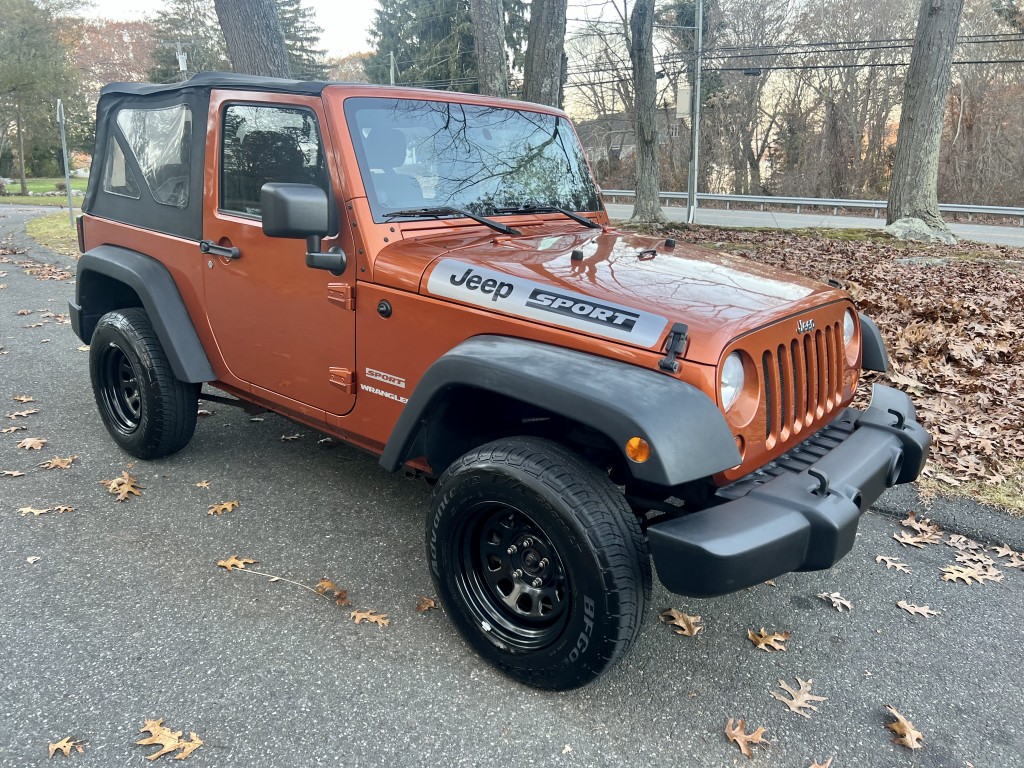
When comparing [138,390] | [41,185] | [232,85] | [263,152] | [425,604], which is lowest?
[425,604]

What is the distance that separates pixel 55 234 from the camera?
14.5m

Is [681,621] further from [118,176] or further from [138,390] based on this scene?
[118,176]

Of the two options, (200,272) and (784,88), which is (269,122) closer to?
(200,272)

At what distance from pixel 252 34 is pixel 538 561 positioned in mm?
7717

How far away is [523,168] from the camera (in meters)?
3.64

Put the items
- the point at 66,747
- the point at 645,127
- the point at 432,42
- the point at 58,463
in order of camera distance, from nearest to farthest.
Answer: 1. the point at 66,747
2. the point at 58,463
3. the point at 645,127
4. the point at 432,42

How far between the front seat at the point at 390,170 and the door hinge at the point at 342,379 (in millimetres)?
694

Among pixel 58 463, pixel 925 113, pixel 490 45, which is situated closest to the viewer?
pixel 58 463

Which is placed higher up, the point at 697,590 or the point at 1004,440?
the point at 697,590

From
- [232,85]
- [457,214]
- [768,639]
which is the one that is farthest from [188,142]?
[768,639]

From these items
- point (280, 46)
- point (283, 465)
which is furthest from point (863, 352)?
point (280, 46)

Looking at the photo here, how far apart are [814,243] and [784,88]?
2366 centimetres

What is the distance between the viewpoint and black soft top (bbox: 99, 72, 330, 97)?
127 inches

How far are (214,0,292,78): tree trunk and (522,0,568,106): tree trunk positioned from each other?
2.80 meters
